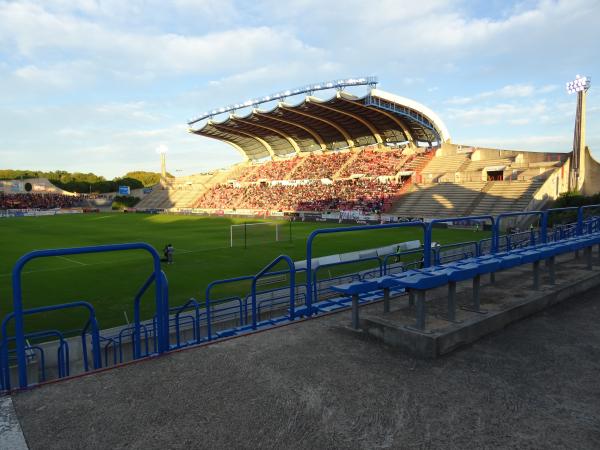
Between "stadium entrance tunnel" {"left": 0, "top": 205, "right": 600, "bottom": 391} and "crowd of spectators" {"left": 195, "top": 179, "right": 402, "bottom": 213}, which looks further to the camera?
"crowd of spectators" {"left": 195, "top": 179, "right": 402, "bottom": 213}

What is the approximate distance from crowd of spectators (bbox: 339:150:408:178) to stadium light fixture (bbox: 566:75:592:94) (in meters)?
22.7

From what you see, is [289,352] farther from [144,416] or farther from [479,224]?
[479,224]

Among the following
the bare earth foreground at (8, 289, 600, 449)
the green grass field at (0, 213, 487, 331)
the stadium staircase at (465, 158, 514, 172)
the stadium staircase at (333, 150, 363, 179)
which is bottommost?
the green grass field at (0, 213, 487, 331)

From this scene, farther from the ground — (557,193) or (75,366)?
(557,193)

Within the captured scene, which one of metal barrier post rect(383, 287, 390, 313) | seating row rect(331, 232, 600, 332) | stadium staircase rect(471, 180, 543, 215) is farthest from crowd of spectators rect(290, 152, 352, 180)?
metal barrier post rect(383, 287, 390, 313)

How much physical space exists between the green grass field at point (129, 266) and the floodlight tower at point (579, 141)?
16.2m

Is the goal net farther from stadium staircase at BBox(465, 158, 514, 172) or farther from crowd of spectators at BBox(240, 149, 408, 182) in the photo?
crowd of spectators at BBox(240, 149, 408, 182)

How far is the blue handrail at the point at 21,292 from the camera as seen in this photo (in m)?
3.97

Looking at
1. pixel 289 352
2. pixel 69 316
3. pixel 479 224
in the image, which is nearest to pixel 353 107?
pixel 479 224

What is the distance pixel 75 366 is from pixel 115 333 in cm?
137

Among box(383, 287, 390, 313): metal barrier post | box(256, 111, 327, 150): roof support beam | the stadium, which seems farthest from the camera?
box(256, 111, 327, 150): roof support beam

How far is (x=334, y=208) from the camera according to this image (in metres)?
55.2

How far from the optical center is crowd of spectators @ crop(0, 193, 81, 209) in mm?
78688

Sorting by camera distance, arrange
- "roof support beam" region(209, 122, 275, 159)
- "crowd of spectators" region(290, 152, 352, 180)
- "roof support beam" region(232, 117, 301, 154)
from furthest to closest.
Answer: "roof support beam" region(209, 122, 275, 159)
"crowd of spectators" region(290, 152, 352, 180)
"roof support beam" region(232, 117, 301, 154)
